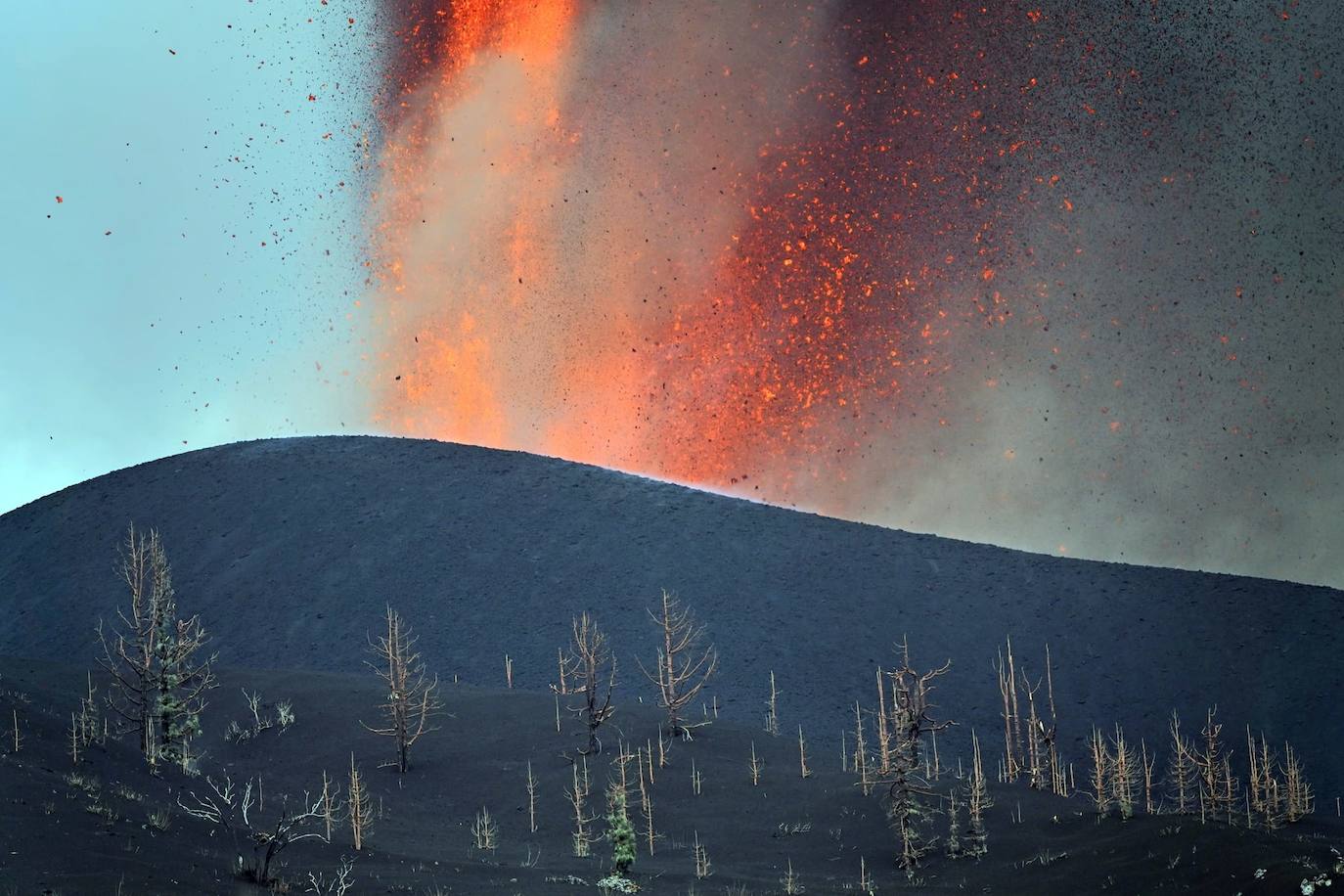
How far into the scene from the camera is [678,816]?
140ft

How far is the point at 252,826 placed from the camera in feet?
108

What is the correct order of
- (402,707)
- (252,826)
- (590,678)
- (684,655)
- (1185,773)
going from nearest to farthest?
1. (252,826)
2. (402,707)
3. (590,678)
4. (1185,773)
5. (684,655)

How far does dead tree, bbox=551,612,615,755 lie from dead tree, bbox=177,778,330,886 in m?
10.9

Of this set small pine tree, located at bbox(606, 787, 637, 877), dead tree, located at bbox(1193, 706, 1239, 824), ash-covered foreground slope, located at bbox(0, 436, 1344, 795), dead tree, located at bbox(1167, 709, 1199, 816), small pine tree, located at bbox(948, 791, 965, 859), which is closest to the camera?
small pine tree, located at bbox(606, 787, 637, 877)

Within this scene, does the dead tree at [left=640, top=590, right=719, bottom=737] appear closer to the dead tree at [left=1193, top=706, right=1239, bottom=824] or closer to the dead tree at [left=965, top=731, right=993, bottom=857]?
the dead tree at [left=965, top=731, right=993, bottom=857]

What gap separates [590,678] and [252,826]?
717 inches

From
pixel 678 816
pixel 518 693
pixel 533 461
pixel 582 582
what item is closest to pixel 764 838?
pixel 678 816

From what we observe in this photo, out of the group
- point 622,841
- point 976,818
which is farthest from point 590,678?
point 622,841

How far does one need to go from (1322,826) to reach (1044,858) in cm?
1981

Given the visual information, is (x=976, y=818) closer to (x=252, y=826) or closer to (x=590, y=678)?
(x=590, y=678)

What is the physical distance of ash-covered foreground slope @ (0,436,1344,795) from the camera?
67.4 meters

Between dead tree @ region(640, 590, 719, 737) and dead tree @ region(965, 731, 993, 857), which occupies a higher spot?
dead tree @ region(640, 590, 719, 737)

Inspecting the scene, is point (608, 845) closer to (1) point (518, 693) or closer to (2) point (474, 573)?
(1) point (518, 693)

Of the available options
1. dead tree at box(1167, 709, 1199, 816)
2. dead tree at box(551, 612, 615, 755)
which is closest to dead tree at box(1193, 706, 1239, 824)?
dead tree at box(1167, 709, 1199, 816)
